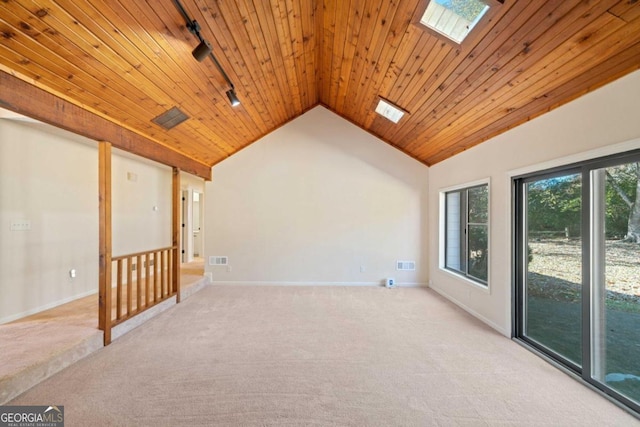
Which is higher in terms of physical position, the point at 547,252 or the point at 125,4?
the point at 125,4

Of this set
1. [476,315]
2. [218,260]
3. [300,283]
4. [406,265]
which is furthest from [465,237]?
[218,260]

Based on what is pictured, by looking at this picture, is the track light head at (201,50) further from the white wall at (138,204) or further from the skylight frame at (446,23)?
the white wall at (138,204)

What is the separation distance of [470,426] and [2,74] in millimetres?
4075

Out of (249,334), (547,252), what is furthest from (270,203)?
(547,252)

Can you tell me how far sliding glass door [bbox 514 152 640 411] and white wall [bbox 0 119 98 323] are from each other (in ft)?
19.6

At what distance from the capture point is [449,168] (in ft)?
15.1

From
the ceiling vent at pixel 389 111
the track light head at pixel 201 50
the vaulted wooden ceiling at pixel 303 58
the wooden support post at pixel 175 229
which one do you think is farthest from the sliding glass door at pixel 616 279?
the wooden support post at pixel 175 229

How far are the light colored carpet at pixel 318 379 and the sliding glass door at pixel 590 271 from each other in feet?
0.90

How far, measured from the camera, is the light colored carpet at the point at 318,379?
1867 millimetres

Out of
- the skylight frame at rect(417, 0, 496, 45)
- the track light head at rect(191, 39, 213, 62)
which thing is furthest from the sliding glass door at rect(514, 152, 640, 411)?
the track light head at rect(191, 39, 213, 62)

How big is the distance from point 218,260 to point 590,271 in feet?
18.1

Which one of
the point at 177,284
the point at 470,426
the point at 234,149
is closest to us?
the point at 470,426

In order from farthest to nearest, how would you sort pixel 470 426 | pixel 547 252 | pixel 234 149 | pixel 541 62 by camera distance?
pixel 234 149 → pixel 547 252 → pixel 541 62 → pixel 470 426

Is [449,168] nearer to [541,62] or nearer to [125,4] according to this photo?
[541,62]
